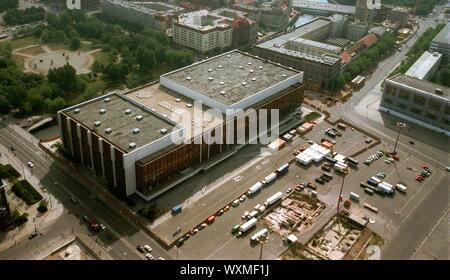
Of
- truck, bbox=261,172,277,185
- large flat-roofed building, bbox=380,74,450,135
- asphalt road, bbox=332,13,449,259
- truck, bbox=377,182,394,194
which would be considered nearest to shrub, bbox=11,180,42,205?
truck, bbox=261,172,277,185

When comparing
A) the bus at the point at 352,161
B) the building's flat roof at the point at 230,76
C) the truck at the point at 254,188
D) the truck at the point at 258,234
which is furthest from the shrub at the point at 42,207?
the bus at the point at 352,161

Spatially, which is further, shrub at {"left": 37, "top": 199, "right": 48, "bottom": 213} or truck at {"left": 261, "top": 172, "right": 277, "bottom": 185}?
truck at {"left": 261, "top": 172, "right": 277, "bottom": 185}

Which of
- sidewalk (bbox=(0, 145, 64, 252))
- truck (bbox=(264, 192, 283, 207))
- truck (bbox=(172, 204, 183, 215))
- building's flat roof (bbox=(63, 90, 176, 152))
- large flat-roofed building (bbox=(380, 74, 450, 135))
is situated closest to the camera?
sidewalk (bbox=(0, 145, 64, 252))

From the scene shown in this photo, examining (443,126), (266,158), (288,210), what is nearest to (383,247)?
(288,210)

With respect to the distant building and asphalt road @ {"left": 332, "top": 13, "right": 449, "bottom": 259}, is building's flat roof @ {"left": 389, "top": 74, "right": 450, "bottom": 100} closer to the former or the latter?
asphalt road @ {"left": 332, "top": 13, "right": 449, "bottom": 259}

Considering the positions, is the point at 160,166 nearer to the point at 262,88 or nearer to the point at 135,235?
the point at 135,235

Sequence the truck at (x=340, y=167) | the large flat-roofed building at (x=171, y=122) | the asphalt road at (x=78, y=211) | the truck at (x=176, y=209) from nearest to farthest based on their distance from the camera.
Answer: the asphalt road at (x=78, y=211) → the truck at (x=176, y=209) → the large flat-roofed building at (x=171, y=122) → the truck at (x=340, y=167)

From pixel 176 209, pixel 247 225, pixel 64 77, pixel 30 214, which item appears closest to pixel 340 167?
pixel 247 225

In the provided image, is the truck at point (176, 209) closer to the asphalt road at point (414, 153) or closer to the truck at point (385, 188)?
the asphalt road at point (414, 153)
